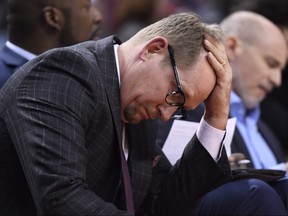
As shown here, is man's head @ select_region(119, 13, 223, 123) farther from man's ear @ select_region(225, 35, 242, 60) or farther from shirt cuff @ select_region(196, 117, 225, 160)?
man's ear @ select_region(225, 35, 242, 60)

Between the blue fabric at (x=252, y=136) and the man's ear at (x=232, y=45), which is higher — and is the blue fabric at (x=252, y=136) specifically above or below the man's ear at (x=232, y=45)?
below

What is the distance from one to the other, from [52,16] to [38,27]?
0.26 feet

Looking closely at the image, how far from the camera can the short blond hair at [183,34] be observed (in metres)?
2.36

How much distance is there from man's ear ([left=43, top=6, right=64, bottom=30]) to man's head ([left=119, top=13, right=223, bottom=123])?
2.69 ft

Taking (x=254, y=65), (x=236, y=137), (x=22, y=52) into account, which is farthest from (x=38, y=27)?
(x=254, y=65)

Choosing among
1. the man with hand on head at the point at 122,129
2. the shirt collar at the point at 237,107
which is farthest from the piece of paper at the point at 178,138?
the shirt collar at the point at 237,107

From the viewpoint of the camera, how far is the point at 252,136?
4.11m

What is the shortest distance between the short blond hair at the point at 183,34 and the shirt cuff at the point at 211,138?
405 mm

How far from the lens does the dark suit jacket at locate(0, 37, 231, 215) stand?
2092mm

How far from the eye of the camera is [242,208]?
271 cm

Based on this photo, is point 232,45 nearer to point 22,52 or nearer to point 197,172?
point 22,52

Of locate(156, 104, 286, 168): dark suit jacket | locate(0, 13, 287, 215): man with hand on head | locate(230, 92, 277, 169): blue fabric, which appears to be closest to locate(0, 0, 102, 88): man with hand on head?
locate(156, 104, 286, 168): dark suit jacket

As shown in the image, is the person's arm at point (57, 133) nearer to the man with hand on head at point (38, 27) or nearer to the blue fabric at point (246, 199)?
the blue fabric at point (246, 199)

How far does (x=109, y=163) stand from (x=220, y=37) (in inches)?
22.5
